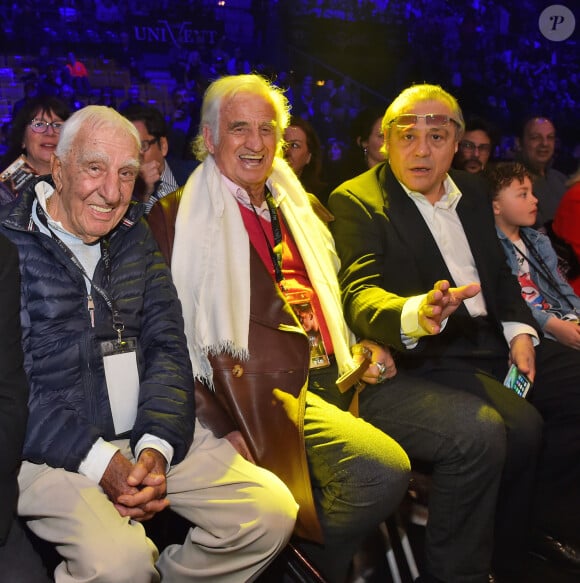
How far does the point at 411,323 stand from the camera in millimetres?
2426

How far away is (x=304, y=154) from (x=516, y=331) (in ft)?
6.02

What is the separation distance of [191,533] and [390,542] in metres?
0.83

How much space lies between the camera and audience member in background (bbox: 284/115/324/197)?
14.0 ft

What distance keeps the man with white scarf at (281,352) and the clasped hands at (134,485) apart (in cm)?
40

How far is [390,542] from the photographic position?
268cm

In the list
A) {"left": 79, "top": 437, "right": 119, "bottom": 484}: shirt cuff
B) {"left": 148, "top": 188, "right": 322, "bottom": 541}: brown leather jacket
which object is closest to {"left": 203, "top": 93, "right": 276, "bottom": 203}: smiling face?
{"left": 148, "top": 188, "right": 322, "bottom": 541}: brown leather jacket

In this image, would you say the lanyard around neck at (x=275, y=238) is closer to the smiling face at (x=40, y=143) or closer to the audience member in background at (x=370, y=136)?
the smiling face at (x=40, y=143)

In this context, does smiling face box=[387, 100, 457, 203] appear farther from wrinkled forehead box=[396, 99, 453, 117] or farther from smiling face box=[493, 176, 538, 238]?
smiling face box=[493, 176, 538, 238]

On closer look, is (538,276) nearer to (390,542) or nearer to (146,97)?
(390,542)

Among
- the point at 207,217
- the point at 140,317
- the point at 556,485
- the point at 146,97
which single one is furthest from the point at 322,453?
the point at 146,97

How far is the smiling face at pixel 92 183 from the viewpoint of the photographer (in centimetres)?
228

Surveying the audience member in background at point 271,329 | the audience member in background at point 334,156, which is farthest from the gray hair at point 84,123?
the audience member in background at point 334,156

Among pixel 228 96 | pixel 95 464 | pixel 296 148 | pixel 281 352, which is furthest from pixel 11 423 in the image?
pixel 296 148

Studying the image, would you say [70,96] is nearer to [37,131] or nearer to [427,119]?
[37,131]
